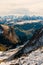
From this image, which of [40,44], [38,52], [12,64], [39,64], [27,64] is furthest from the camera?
[40,44]

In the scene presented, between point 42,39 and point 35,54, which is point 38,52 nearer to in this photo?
point 35,54

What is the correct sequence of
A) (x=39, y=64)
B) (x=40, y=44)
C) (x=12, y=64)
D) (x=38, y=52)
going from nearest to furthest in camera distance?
(x=39, y=64) → (x=12, y=64) → (x=38, y=52) → (x=40, y=44)

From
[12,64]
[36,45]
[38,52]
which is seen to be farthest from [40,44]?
[12,64]

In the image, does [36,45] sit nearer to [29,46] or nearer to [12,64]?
[29,46]

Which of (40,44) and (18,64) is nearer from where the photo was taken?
(18,64)

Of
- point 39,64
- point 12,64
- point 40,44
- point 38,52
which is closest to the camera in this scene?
point 39,64

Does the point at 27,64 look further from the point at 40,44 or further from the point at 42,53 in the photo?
the point at 40,44

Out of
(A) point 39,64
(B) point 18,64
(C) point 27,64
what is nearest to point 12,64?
(B) point 18,64

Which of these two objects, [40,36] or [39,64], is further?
[40,36]
